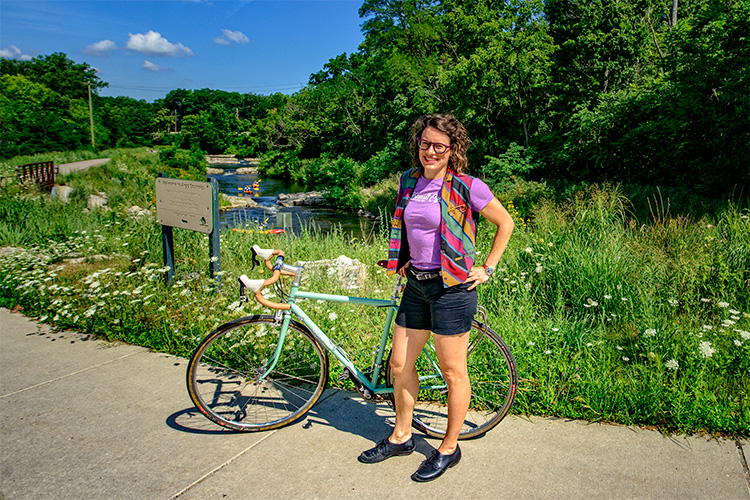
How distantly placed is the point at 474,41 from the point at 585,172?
7720 millimetres

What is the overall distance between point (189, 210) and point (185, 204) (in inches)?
3.3

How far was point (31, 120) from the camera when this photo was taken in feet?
143

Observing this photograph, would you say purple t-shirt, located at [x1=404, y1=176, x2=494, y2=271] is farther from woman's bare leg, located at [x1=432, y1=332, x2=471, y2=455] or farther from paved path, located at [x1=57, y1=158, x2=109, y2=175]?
paved path, located at [x1=57, y1=158, x2=109, y2=175]

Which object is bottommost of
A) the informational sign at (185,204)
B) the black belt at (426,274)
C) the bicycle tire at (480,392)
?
the bicycle tire at (480,392)

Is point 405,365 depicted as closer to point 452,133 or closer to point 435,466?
point 435,466

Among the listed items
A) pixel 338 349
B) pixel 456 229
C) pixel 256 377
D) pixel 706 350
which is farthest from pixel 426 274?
pixel 706 350

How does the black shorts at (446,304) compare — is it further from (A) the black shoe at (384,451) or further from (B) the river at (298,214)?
(B) the river at (298,214)

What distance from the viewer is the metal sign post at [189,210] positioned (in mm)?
4754

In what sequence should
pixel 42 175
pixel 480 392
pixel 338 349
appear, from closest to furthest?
pixel 338 349 < pixel 480 392 < pixel 42 175

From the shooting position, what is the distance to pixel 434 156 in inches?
97.0

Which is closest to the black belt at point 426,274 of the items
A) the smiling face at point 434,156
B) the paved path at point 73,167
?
the smiling face at point 434,156

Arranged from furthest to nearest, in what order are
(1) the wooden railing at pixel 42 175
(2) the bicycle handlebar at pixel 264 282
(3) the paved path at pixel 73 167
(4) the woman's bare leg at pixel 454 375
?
(3) the paved path at pixel 73 167, (1) the wooden railing at pixel 42 175, (2) the bicycle handlebar at pixel 264 282, (4) the woman's bare leg at pixel 454 375

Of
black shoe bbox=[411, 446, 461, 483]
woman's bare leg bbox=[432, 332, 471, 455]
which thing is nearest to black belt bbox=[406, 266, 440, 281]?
woman's bare leg bbox=[432, 332, 471, 455]

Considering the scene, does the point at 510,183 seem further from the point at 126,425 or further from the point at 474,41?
the point at 126,425
